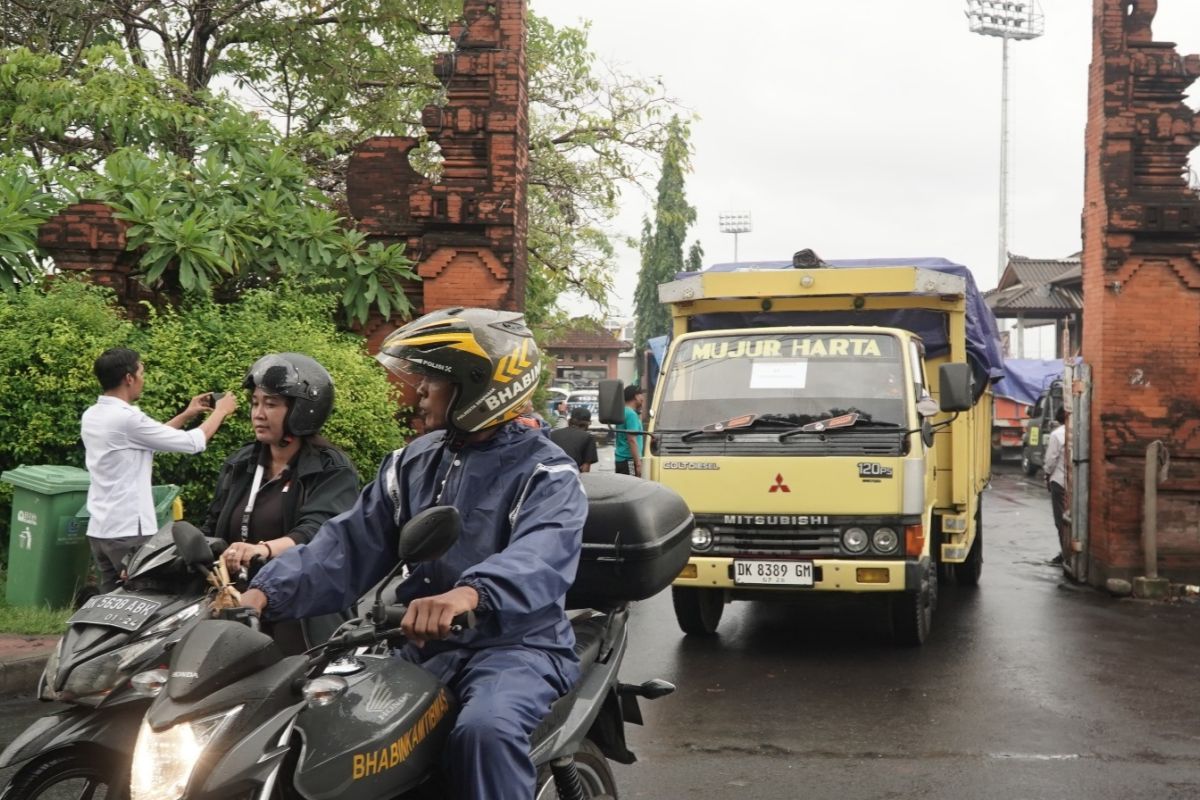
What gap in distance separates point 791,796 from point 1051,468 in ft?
29.0

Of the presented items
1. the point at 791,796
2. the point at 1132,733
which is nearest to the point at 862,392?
the point at 1132,733

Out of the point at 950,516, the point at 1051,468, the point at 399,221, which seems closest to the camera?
the point at 950,516

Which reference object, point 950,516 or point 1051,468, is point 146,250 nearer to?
point 950,516

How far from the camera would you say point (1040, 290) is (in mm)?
37562

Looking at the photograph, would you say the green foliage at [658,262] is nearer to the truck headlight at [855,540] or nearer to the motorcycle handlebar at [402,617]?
the truck headlight at [855,540]

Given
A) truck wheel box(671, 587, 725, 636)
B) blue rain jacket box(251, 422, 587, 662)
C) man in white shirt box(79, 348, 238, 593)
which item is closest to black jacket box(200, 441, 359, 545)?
blue rain jacket box(251, 422, 587, 662)

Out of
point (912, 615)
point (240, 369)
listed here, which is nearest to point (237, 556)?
point (912, 615)

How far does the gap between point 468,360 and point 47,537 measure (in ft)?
17.4

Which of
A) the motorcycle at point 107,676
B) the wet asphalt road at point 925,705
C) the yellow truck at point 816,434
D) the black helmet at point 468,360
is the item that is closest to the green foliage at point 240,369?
the yellow truck at point 816,434

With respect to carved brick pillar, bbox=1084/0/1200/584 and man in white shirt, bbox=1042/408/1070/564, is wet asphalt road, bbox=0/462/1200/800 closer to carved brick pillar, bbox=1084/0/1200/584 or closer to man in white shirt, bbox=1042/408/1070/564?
carved brick pillar, bbox=1084/0/1200/584

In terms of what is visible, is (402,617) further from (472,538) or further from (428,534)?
(472,538)

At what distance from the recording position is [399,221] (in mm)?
11852

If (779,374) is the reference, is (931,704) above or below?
below

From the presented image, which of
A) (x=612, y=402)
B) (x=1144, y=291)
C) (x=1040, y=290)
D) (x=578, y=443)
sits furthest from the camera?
(x=1040, y=290)
